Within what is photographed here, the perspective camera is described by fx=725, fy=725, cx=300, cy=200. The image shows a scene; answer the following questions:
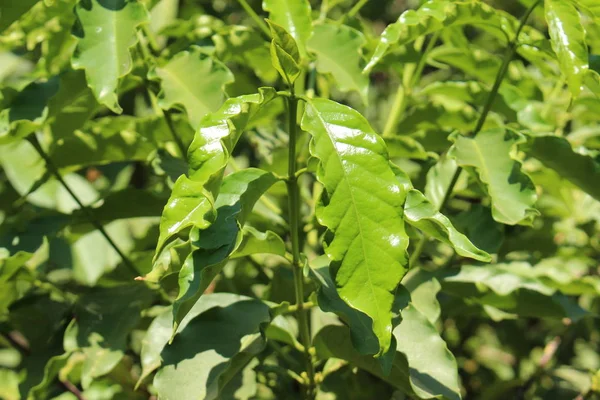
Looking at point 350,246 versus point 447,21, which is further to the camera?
point 447,21

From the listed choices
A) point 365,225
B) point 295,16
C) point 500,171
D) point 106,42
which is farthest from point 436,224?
point 106,42

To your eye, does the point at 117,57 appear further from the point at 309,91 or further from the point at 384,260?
the point at 384,260

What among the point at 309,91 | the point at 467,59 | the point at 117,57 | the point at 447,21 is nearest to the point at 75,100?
the point at 117,57

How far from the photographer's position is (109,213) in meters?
1.79

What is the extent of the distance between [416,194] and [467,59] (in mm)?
786

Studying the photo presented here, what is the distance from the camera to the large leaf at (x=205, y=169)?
991mm

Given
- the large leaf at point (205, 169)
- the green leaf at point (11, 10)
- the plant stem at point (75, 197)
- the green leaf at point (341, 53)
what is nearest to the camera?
the large leaf at point (205, 169)

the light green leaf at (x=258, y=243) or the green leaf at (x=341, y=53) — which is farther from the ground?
the green leaf at (x=341, y=53)

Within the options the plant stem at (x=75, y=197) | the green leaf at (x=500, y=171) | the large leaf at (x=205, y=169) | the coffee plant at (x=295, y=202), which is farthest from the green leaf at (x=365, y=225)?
the plant stem at (x=75, y=197)

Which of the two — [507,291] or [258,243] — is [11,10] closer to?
[258,243]

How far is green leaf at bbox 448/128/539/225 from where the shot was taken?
134 centimetres

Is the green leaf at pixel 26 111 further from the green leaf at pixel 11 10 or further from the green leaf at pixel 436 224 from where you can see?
the green leaf at pixel 436 224

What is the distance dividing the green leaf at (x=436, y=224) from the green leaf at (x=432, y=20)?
0.36 meters

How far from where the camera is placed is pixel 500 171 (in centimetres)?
142
